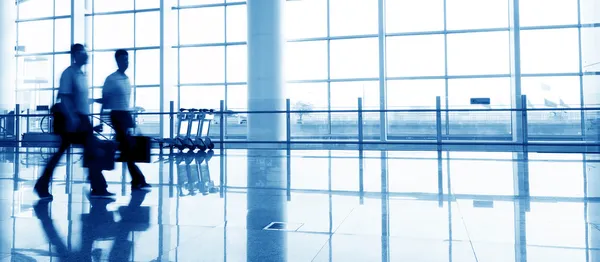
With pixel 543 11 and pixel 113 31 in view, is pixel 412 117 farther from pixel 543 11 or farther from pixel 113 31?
pixel 113 31

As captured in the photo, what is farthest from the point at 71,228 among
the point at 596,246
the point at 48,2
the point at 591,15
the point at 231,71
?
the point at 48,2

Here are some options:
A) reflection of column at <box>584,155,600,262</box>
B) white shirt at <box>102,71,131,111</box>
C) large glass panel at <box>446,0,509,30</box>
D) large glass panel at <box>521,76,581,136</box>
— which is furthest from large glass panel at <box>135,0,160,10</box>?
reflection of column at <box>584,155,600,262</box>

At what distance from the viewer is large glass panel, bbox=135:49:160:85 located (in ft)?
64.5

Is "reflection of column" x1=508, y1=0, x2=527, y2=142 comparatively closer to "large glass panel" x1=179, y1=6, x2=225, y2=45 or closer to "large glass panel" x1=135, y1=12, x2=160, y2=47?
"large glass panel" x1=179, y1=6, x2=225, y2=45

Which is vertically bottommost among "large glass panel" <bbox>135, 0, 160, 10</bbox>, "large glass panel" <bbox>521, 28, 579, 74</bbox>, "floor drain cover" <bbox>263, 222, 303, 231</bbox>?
"floor drain cover" <bbox>263, 222, 303, 231</bbox>

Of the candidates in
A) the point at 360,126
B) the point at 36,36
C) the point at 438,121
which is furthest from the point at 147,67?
the point at 438,121

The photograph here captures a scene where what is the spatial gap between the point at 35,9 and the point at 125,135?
20.4 metres

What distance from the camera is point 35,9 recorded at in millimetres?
22375

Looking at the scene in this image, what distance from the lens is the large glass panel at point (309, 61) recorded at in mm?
18109

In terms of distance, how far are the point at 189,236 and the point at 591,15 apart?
12045 millimetres

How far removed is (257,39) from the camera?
15.1 m

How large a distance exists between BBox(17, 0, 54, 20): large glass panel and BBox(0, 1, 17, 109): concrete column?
0.73m

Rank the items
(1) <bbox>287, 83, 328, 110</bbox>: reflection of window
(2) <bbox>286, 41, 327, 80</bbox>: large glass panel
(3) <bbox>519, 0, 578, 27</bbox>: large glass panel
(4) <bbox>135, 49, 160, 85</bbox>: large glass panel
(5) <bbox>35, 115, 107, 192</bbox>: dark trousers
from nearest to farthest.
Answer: (5) <bbox>35, 115, 107, 192</bbox>: dark trousers → (3) <bbox>519, 0, 578, 27</bbox>: large glass panel → (1) <bbox>287, 83, 328, 110</bbox>: reflection of window → (2) <bbox>286, 41, 327, 80</bbox>: large glass panel → (4) <bbox>135, 49, 160, 85</bbox>: large glass panel

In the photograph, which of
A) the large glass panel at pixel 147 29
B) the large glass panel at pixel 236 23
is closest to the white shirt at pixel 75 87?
the large glass panel at pixel 236 23
